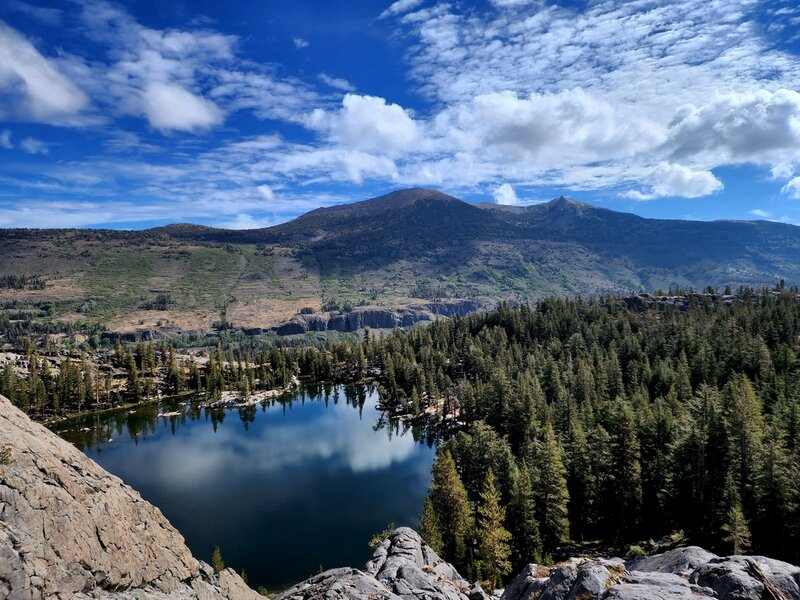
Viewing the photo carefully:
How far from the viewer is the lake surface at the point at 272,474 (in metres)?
66.8

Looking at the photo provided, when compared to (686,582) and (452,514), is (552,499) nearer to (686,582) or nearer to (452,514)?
(452,514)

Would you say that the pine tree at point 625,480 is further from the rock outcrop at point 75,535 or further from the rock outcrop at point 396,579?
the rock outcrop at point 75,535

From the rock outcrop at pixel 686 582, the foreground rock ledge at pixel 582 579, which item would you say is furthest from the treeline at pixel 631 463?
the rock outcrop at pixel 686 582

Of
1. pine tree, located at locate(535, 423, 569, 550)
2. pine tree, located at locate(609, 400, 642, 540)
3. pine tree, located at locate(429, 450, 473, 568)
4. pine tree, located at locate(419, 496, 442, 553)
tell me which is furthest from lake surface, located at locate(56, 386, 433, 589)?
pine tree, located at locate(609, 400, 642, 540)

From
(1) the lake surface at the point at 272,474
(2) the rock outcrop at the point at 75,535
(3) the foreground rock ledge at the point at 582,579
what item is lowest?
(1) the lake surface at the point at 272,474

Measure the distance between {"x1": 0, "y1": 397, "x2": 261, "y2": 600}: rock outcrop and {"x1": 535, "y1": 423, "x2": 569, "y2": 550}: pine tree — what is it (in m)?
44.3

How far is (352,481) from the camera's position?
93.4 metres

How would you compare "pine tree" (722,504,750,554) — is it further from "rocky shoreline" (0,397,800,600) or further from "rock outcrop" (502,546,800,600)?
"rock outcrop" (502,546,800,600)

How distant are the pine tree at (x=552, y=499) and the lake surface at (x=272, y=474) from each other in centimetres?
2528

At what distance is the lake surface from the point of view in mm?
66812

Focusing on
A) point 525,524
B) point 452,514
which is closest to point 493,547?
point 452,514

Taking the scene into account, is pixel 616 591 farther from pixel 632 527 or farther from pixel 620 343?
pixel 620 343

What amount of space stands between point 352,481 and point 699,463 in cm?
6324

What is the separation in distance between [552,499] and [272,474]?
64.7m
